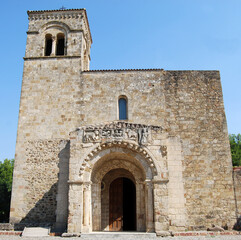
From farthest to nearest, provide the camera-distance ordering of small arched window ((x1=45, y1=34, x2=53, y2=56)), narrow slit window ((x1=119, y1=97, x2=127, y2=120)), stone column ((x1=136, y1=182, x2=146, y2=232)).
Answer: small arched window ((x1=45, y1=34, x2=53, y2=56)), narrow slit window ((x1=119, y1=97, x2=127, y2=120)), stone column ((x1=136, y1=182, x2=146, y2=232))

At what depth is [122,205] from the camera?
14828 mm

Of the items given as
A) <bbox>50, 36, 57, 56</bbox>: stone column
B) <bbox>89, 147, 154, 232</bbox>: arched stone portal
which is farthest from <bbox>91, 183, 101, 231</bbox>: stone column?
<bbox>50, 36, 57, 56</bbox>: stone column

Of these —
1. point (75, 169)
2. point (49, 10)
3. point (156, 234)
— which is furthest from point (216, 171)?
point (49, 10)

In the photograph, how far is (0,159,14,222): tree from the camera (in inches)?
1021

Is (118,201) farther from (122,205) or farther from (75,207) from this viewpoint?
(75,207)

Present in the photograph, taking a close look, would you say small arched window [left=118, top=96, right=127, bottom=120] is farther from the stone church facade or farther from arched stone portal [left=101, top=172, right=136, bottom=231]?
arched stone portal [left=101, top=172, right=136, bottom=231]

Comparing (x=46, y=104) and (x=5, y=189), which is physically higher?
(x=46, y=104)

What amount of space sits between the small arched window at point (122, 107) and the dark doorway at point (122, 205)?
13.3 ft

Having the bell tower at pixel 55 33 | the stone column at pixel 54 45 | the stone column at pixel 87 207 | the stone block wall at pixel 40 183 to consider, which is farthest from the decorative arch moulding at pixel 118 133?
the stone column at pixel 54 45

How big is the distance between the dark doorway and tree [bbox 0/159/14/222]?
1517 cm

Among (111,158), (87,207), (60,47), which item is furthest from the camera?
(60,47)

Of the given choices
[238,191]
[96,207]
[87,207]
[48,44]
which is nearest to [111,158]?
[96,207]

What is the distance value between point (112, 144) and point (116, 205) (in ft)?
13.2

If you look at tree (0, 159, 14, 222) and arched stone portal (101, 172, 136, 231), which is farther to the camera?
tree (0, 159, 14, 222)
